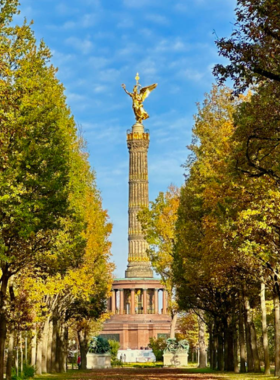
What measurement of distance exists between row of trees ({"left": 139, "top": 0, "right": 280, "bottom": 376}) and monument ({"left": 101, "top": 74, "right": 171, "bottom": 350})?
40.9m

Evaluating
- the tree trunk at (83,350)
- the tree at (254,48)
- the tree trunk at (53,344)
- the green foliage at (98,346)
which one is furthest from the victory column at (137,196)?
the tree at (254,48)

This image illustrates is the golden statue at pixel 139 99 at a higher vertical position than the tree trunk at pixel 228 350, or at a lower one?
higher

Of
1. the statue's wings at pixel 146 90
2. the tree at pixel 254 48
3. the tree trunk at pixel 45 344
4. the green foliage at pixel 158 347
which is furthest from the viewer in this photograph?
the statue's wings at pixel 146 90

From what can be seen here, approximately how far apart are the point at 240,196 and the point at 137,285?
70033 mm

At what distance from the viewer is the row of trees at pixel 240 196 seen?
14.9 m

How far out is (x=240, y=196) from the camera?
78.3 feet

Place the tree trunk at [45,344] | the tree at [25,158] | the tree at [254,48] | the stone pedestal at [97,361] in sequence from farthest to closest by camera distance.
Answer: the stone pedestal at [97,361] → the tree trunk at [45,344] → the tree at [25,158] → the tree at [254,48]

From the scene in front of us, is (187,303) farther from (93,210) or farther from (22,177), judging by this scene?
(22,177)

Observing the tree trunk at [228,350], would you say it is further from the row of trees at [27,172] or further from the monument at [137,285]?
the monument at [137,285]

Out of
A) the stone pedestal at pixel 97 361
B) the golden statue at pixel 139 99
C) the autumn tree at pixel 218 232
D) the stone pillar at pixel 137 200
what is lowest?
the stone pedestal at pixel 97 361

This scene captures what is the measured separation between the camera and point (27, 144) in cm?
2214

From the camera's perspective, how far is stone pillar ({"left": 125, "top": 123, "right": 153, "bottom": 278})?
9019 centimetres

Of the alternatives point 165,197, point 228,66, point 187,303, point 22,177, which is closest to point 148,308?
point 165,197

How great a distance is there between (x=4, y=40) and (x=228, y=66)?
10891mm
